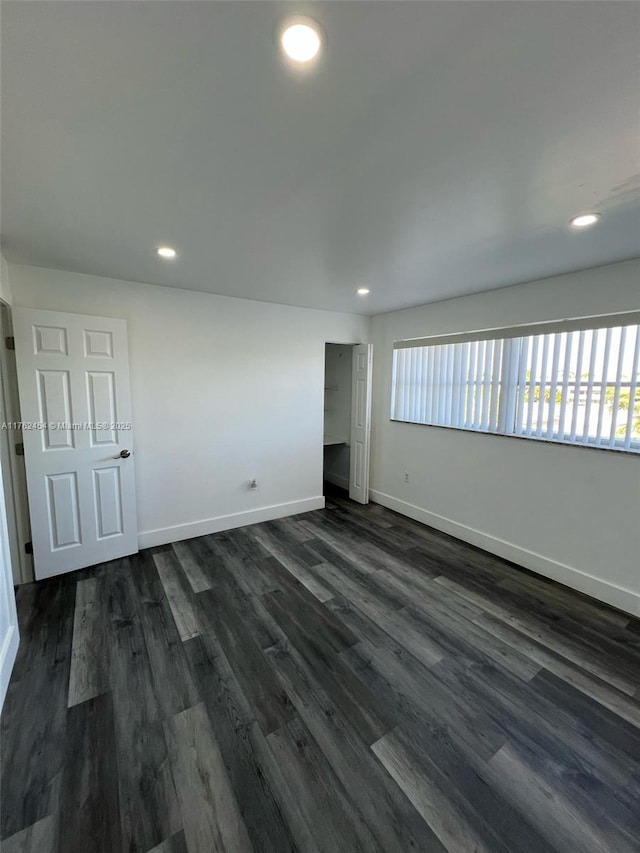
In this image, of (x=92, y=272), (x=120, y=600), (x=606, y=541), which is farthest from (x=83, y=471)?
(x=606, y=541)

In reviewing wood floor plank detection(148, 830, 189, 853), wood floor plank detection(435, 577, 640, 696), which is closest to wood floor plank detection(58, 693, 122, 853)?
wood floor plank detection(148, 830, 189, 853)

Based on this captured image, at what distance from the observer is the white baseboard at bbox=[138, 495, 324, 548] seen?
331 centimetres

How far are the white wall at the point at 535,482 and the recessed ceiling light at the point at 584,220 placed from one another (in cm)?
86

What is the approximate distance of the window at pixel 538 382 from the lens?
8.16ft

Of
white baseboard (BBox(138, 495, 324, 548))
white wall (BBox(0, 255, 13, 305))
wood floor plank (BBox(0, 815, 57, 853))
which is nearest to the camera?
A: wood floor plank (BBox(0, 815, 57, 853))

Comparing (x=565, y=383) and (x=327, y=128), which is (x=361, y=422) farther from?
(x=327, y=128)

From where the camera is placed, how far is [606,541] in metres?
2.60

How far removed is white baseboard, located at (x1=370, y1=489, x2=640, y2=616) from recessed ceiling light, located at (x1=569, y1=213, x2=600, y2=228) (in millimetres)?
2492

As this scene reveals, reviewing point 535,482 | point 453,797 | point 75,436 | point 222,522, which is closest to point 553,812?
point 453,797

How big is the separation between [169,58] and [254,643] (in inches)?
104

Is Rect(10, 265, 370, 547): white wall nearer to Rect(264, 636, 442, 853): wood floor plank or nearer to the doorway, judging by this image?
the doorway

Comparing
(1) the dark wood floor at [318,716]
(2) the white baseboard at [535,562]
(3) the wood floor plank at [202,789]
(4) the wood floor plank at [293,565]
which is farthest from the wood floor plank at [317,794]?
(2) the white baseboard at [535,562]

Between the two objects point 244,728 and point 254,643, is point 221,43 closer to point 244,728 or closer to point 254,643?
point 244,728

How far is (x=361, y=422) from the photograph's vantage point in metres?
4.57
